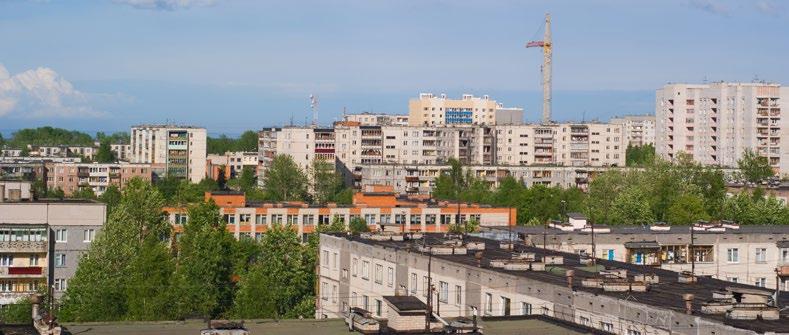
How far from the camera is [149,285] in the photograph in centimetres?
4906

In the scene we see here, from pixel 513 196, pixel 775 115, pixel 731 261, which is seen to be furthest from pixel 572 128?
pixel 731 261

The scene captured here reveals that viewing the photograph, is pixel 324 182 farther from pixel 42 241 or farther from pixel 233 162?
pixel 42 241

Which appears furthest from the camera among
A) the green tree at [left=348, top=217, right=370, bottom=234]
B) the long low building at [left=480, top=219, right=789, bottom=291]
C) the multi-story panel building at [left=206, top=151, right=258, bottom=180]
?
the multi-story panel building at [left=206, top=151, right=258, bottom=180]

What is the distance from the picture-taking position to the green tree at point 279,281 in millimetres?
50750

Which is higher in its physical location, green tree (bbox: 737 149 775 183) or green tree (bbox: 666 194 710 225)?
green tree (bbox: 737 149 775 183)

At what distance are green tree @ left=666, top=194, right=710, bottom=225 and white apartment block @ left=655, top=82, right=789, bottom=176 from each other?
51.2 meters

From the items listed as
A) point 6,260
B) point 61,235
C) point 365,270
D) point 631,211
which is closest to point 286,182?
point 631,211

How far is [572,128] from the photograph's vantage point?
490 feet

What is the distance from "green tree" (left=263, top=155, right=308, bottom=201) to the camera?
122m

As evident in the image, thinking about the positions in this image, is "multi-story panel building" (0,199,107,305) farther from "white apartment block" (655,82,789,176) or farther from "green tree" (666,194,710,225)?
"white apartment block" (655,82,789,176)

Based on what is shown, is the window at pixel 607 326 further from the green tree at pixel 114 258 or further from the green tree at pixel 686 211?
the green tree at pixel 686 211

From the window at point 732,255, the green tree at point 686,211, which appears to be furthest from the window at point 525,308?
the green tree at point 686,211

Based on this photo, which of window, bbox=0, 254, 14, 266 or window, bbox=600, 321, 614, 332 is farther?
window, bbox=0, 254, 14, 266

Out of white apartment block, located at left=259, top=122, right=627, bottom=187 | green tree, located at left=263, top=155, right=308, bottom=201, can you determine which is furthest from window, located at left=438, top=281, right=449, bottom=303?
white apartment block, located at left=259, top=122, right=627, bottom=187
